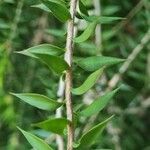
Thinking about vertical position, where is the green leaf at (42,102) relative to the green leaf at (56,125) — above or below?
above

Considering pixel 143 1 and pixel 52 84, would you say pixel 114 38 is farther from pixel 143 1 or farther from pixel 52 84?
pixel 52 84

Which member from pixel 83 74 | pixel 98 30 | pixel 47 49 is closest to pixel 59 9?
pixel 47 49

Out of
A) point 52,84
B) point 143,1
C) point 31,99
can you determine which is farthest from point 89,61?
point 143,1

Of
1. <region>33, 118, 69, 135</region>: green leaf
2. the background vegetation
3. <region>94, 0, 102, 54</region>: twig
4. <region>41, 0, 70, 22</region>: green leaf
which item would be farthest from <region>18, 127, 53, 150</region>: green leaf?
<region>94, 0, 102, 54</region>: twig

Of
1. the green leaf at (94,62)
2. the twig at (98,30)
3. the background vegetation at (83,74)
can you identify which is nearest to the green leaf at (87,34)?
the green leaf at (94,62)

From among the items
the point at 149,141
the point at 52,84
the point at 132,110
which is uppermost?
the point at 52,84

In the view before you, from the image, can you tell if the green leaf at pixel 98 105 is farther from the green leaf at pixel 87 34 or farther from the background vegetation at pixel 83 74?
the background vegetation at pixel 83 74
